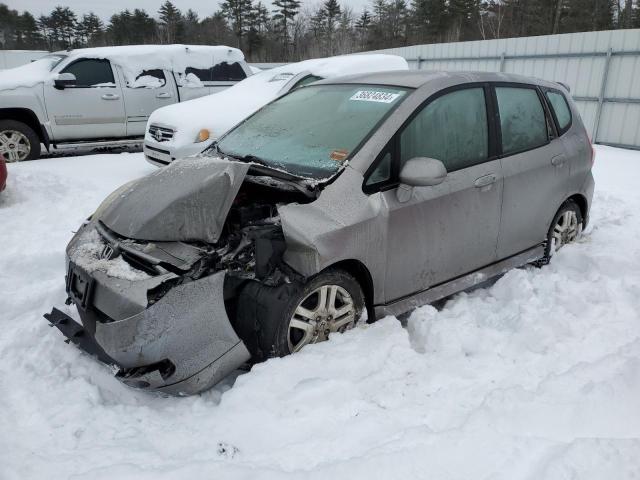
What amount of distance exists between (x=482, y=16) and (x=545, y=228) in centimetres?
4044

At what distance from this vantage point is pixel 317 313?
9.79 feet

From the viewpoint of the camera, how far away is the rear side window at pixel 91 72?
9133 millimetres

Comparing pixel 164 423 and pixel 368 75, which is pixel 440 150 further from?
pixel 164 423

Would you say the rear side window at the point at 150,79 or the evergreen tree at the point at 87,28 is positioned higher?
the evergreen tree at the point at 87,28

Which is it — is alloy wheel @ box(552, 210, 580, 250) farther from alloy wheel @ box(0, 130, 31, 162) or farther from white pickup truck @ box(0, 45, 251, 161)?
alloy wheel @ box(0, 130, 31, 162)

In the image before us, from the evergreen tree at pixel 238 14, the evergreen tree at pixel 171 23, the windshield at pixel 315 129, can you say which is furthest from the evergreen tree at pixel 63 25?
the windshield at pixel 315 129

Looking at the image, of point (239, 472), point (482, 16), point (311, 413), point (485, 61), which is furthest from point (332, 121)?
point (482, 16)

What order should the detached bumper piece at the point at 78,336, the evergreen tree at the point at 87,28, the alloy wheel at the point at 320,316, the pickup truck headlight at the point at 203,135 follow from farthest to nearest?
1. the evergreen tree at the point at 87,28
2. the pickup truck headlight at the point at 203,135
3. the alloy wheel at the point at 320,316
4. the detached bumper piece at the point at 78,336

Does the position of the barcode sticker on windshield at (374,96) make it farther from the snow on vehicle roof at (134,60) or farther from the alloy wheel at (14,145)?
the snow on vehicle roof at (134,60)

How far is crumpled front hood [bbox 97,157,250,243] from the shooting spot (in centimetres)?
279

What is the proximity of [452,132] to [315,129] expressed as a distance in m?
0.93

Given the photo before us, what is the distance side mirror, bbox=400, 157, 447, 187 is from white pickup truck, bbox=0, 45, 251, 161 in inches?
305

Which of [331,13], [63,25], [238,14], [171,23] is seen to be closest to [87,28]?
[63,25]

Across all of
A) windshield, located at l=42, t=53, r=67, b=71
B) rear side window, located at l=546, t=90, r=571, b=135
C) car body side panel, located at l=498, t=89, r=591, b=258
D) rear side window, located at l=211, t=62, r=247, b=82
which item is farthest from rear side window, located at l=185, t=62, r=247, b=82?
car body side panel, located at l=498, t=89, r=591, b=258
